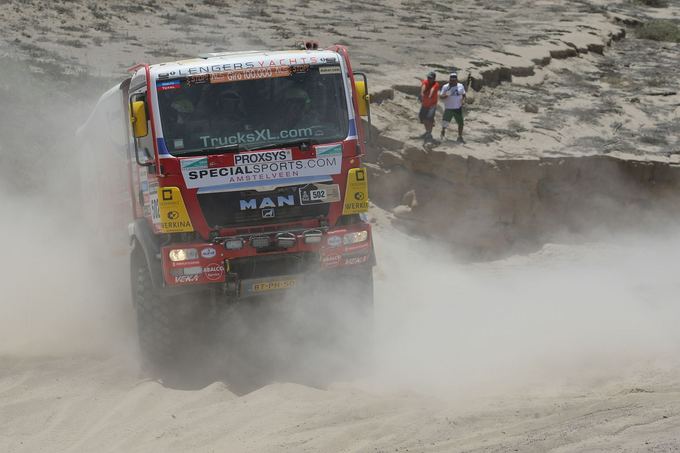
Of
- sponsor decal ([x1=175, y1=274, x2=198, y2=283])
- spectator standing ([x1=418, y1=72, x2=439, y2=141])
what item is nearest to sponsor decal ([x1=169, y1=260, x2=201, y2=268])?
sponsor decal ([x1=175, y1=274, x2=198, y2=283])

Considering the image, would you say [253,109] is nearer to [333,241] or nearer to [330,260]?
[333,241]

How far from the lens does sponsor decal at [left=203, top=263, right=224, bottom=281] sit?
9289 mm

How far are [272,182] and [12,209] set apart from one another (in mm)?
7655

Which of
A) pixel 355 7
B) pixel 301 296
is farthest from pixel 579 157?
→ pixel 355 7

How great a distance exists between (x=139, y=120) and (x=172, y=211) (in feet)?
2.95

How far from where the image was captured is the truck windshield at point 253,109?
30.2 feet

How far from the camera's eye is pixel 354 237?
9.58 metres

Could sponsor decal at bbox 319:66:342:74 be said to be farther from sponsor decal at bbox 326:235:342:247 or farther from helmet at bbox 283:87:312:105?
sponsor decal at bbox 326:235:342:247

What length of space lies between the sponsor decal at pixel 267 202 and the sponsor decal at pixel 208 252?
48 centimetres

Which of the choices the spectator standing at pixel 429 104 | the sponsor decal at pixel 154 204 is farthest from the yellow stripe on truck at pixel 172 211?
the spectator standing at pixel 429 104

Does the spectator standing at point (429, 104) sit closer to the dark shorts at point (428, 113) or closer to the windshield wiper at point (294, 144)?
the dark shorts at point (428, 113)

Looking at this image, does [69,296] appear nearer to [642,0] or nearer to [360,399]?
[360,399]

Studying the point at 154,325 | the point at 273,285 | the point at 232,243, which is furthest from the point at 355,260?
the point at 154,325

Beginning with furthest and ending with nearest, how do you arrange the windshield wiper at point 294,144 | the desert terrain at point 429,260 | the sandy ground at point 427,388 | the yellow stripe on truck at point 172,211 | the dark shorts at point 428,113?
the dark shorts at point 428,113 → the windshield wiper at point 294,144 → the yellow stripe on truck at point 172,211 → the desert terrain at point 429,260 → the sandy ground at point 427,388
